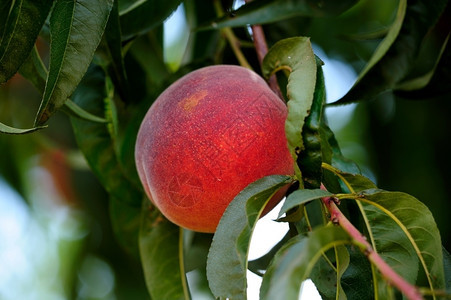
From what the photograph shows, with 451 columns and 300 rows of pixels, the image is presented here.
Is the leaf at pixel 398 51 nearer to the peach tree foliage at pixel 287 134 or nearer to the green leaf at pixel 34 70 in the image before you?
the peach tree foliage at pixel 287 134

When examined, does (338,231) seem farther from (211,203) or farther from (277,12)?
(277,12)

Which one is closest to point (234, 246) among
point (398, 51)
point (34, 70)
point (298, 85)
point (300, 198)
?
point (300, 198)

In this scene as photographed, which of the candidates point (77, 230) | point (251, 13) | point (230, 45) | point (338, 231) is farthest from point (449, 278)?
point (77, 230)

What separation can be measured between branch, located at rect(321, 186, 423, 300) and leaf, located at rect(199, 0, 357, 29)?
507mm

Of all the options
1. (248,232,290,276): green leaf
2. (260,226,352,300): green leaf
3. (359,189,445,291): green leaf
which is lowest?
(248,232,290,276): green leaf

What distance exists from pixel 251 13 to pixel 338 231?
650mm

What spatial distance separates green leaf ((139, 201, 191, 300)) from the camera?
1.20 m

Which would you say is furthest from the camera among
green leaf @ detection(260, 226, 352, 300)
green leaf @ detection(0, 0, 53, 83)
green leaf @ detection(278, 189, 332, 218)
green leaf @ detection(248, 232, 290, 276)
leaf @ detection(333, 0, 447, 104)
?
green leaf @ detection(248, 232, 290, 276)

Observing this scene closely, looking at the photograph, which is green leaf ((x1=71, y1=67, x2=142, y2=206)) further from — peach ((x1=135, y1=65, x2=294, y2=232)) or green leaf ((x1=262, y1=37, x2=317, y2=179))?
green leaf ((x1=262, y1=37, x2=317, y2=179))

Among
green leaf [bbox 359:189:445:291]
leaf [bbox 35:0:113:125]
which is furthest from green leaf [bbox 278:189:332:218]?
leaf [bbox 35:0:113:125]

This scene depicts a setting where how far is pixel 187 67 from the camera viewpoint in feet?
4.48

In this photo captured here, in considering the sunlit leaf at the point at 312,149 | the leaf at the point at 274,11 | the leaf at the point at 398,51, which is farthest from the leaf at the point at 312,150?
the leaf at the point at 274,11

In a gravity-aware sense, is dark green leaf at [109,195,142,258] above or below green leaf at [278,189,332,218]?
below

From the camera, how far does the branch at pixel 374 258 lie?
0.61 m
